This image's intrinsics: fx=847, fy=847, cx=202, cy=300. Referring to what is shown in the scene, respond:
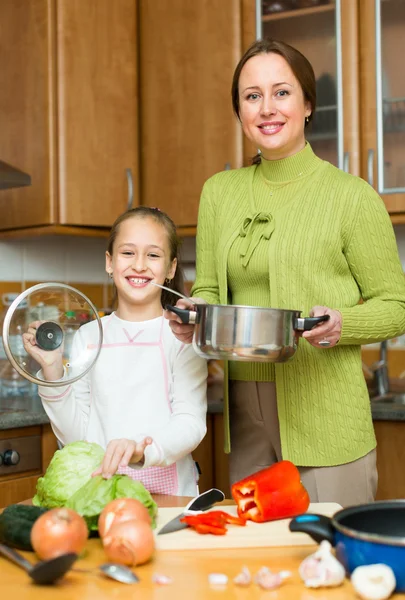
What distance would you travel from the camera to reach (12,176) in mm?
2547

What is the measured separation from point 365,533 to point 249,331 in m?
0.46

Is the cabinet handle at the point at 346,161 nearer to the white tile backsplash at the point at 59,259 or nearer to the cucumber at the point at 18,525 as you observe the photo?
the white tile backsplash at the point at 59,259

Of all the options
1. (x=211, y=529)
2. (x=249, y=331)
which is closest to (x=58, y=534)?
(x=211, y=529)

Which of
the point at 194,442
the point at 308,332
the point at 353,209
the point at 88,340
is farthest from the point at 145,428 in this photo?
the point at 353,209

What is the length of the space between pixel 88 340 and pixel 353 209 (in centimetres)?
56

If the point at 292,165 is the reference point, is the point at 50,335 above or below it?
below

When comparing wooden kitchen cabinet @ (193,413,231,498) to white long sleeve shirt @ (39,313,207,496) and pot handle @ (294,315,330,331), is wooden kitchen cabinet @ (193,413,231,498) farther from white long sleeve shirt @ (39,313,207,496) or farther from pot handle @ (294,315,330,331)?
pot handle @ (294,315,330,331)

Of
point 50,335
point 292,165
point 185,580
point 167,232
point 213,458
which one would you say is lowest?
point 213,458

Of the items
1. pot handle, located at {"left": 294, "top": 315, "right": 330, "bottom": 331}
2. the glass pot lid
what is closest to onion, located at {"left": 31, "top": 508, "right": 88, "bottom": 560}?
the glass pot lid

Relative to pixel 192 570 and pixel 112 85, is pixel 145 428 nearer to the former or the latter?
pixel 192 570

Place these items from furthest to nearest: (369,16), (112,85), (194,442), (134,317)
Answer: (112,85)
(369,16)
(134,317)
(194,442)

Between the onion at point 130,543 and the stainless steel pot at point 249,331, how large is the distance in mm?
391

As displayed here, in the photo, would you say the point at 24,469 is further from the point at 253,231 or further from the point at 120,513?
the point at 120,513

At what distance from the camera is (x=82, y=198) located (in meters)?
2.74
